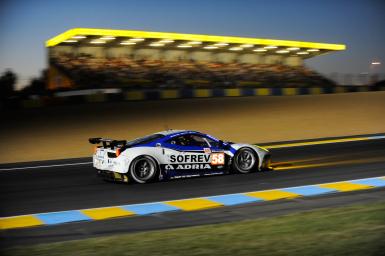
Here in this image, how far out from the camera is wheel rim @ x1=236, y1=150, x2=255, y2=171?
12133 millimetres

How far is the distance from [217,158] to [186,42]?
98.6ft

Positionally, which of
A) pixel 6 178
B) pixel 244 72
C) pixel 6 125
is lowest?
pixel 6 178

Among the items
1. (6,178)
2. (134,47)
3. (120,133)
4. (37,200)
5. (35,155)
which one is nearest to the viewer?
(37,200)

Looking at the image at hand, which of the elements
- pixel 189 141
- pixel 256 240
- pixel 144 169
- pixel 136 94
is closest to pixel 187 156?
pixel 189 141

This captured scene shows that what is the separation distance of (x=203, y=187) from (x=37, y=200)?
10.3ft

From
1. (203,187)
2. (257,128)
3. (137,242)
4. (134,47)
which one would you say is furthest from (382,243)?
(134,47)

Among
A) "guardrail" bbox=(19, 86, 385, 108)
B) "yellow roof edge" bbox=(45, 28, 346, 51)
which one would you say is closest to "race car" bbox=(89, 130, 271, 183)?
"guardrail" bbox=(19, 86, 385, 108)

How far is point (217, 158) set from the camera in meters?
11.8

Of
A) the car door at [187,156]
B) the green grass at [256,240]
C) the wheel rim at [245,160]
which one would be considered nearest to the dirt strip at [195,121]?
the wheel rim at [245,160]

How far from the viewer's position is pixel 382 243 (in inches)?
230

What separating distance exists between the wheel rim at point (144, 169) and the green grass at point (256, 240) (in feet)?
13.5

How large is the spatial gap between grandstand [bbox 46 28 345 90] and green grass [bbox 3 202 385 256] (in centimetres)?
2146

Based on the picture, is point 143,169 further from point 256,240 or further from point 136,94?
point 136,94

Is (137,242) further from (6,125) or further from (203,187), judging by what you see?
(6,125)
